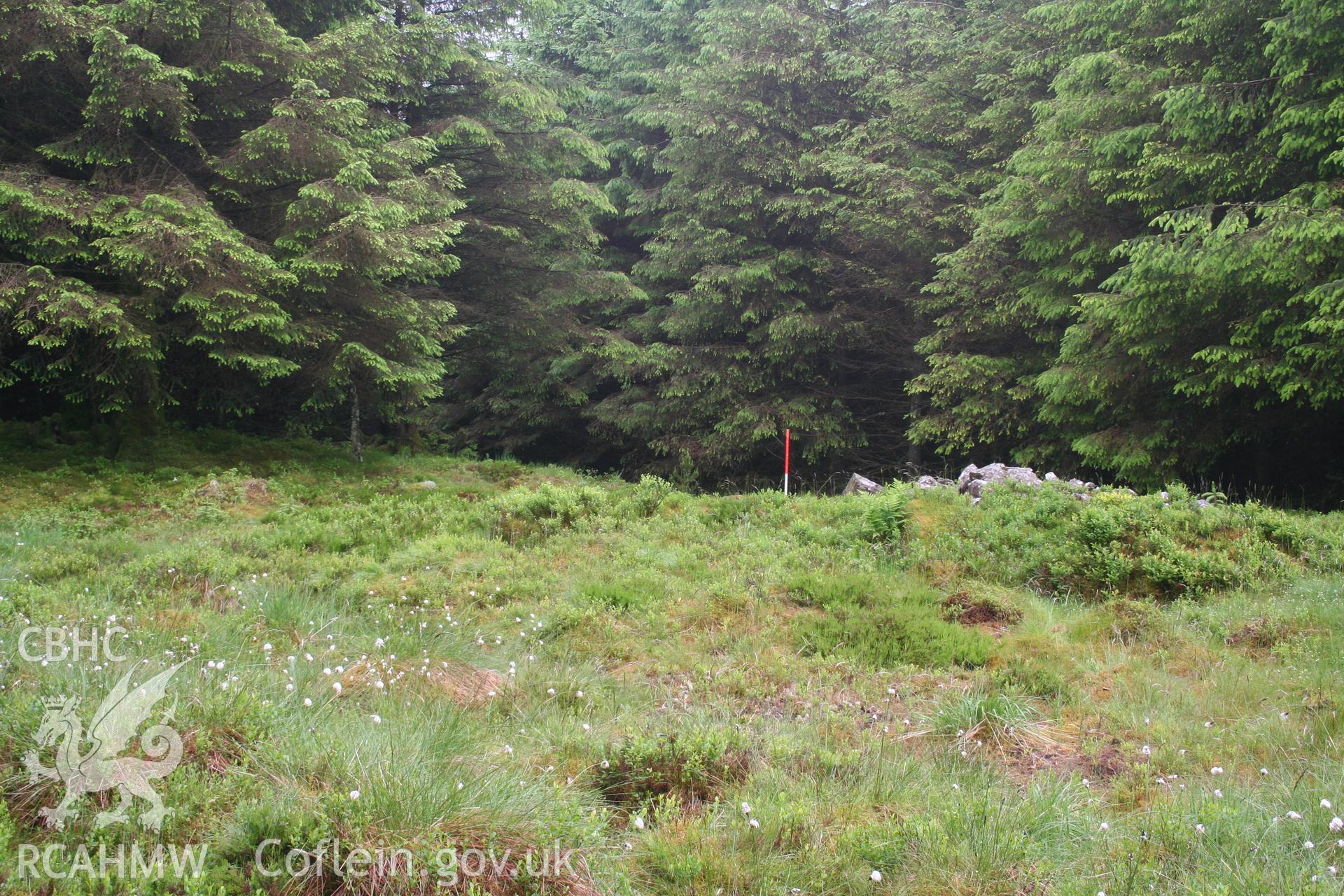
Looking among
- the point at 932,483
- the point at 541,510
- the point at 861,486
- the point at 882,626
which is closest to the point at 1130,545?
the point at 882,626

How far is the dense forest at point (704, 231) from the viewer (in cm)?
980

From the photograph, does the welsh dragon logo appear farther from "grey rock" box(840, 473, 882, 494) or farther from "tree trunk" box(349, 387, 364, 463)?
"tree trunk" box(349, 387, 364, 463)

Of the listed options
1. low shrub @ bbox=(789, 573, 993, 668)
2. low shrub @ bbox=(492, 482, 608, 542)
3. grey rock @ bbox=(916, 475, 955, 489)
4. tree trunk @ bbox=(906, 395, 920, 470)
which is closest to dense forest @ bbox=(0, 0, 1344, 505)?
tree trunk @ bbox=(906, 395, 920, 470)

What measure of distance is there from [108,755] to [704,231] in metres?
15.2

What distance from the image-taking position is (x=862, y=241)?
1595 centimetres

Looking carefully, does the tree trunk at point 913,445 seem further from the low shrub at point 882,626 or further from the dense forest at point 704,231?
Answer: the low shrub at point 882,626

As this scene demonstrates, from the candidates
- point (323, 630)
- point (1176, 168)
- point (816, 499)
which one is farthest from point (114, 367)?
point (1176, 168)

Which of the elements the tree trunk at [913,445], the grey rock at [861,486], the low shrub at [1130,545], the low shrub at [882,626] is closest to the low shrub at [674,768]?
the low shrub at [882,626]

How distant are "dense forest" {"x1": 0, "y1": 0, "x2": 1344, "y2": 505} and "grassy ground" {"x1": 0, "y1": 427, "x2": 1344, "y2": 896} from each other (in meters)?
2.79

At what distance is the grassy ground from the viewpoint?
2.80m

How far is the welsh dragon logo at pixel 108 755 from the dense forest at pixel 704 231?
7.70m

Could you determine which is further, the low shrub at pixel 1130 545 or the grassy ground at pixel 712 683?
the low shrub at pixel 1130 545

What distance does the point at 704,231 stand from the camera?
16.8 metres

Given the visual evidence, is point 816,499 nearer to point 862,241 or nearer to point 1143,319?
point 1143,319
